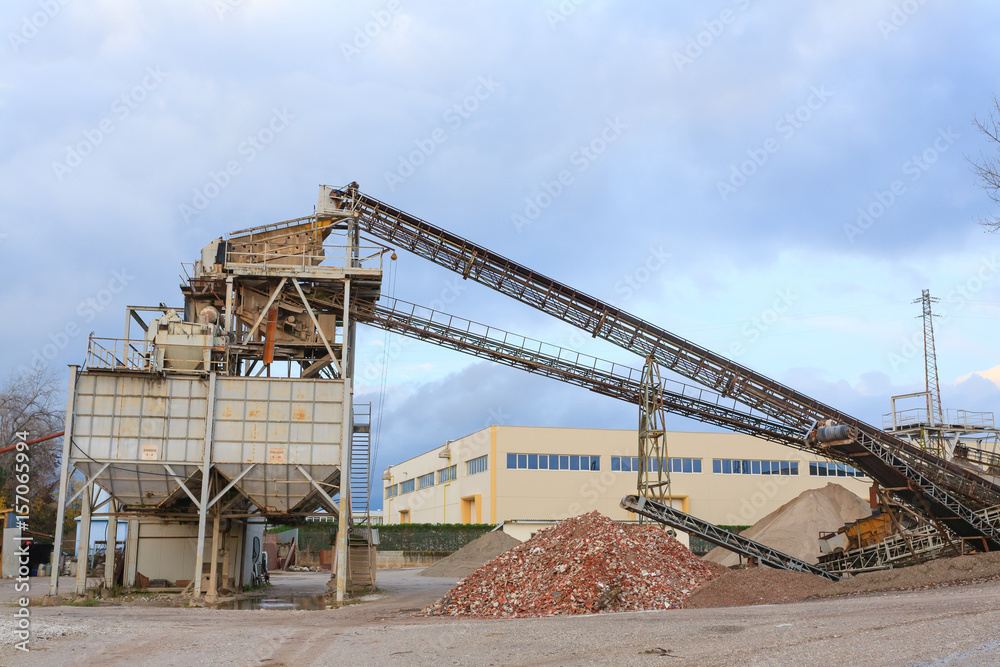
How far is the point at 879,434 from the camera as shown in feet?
75.3

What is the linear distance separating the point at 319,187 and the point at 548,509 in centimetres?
3069

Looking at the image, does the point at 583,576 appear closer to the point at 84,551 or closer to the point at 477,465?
the point at 84,551

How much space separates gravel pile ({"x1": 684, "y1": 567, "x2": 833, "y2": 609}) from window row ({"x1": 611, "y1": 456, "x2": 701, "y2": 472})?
3185 cm

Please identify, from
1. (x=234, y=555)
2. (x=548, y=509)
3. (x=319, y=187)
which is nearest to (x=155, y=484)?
(x=234, y=555)

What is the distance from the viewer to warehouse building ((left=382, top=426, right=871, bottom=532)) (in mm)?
49562

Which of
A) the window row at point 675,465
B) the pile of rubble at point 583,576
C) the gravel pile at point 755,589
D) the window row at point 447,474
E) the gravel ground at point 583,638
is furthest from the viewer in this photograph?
the window row at point 447,474

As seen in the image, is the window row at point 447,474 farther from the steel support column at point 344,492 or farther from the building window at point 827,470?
the steel support column at point 344,492

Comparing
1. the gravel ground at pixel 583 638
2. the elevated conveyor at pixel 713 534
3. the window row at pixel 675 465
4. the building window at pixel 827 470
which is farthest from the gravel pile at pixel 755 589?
the building window at pixel 827 470

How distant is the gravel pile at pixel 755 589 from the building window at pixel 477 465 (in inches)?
1315

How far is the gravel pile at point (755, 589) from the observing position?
662 inches

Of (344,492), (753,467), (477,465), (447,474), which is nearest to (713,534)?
(344,492)

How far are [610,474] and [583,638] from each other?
129 feet

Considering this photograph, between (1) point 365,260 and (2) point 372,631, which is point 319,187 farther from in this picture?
(2) point 372,631

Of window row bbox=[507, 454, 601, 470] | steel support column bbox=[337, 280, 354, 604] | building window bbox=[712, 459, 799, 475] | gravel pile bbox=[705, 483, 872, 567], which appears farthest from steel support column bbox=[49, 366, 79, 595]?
building window bbox=[712, 459, 799, 475]
